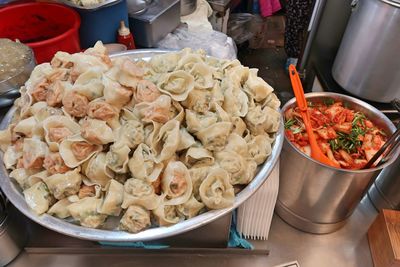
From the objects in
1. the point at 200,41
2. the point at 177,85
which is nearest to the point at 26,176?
the point at 177,85

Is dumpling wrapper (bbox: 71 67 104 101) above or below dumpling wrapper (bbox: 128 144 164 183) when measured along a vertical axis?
above

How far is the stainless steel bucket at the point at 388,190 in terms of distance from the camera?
4.22 feet

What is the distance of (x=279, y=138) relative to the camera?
1125mm

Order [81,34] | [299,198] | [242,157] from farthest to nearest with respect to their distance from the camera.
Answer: [81,34], [299,198], [242,157]

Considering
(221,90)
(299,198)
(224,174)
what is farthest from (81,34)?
(299,198)

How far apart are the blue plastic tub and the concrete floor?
2.35 metres

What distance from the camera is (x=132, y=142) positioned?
38.4 inches

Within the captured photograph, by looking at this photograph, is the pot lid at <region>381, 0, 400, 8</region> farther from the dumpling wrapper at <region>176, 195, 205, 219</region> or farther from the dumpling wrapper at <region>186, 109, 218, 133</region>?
the dumpling wrapper at <region>176, 195, 205, 219</region>

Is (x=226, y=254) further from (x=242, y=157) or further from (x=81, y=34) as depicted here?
(x=81, y=34)

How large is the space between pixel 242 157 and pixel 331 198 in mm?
417

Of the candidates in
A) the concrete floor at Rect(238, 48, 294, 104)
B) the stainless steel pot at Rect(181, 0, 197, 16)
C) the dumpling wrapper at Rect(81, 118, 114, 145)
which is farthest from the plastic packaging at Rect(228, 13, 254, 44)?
the dumpling wrapper at Rect(81, 118, 114, 145)

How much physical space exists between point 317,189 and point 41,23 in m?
1.67

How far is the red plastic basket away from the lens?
1.58 meters

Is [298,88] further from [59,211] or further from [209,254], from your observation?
[59,211]
